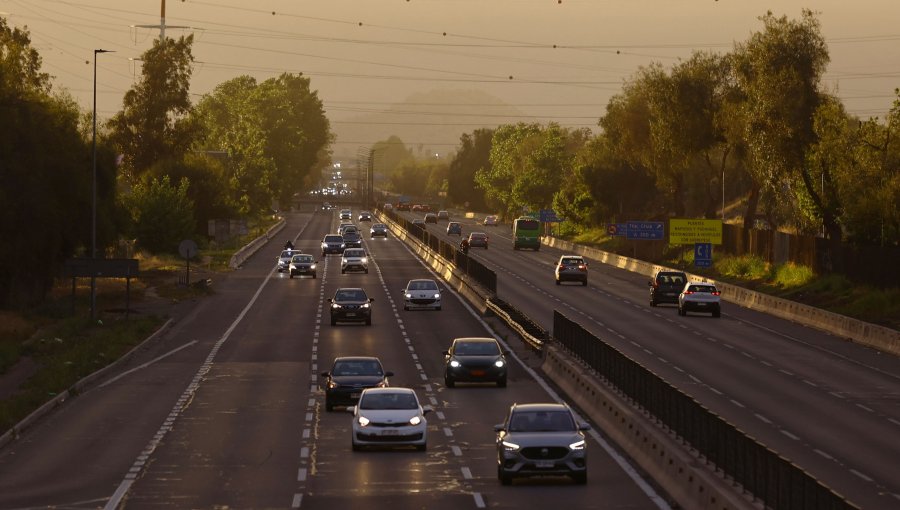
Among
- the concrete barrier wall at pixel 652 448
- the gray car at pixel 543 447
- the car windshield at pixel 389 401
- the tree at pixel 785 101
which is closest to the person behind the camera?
the concrete barrier wall at pixel 652 448

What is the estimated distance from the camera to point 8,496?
26.3 m

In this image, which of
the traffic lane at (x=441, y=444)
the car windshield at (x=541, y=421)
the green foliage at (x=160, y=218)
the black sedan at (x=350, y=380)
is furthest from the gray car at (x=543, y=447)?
the green foliage at (x=160, y=218)

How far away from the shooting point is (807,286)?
3167 inches

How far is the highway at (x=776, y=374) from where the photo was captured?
30062mm

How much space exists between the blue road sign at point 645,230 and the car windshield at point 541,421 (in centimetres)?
8419

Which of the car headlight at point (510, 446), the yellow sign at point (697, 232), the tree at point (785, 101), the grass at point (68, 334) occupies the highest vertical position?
the tree at point (785, 101)

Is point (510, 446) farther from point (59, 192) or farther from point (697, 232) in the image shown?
point (697, 232)

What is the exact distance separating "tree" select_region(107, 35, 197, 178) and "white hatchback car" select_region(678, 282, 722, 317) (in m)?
84.3

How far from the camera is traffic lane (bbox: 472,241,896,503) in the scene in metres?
31.1

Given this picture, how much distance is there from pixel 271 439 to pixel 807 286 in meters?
52.4

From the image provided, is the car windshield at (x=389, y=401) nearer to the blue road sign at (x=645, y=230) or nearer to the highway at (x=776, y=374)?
the highway at (x=776, y=374)

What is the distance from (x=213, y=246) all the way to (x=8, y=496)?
357ft

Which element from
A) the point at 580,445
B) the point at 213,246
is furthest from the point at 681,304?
the point at 213,246

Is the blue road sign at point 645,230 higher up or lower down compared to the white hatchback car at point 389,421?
higher up
